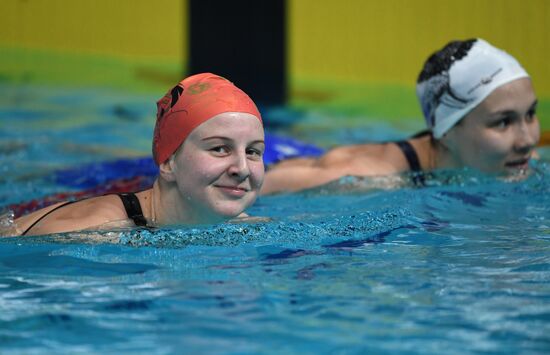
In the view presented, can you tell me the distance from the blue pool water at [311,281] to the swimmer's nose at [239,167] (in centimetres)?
33

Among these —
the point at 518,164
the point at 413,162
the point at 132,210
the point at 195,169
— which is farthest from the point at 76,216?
the point at 518,164

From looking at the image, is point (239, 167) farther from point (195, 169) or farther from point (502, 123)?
point (502, 123)

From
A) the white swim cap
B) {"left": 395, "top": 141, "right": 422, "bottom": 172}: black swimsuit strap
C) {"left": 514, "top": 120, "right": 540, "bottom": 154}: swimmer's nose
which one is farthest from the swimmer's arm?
{"left": 514, "top": 120, "right": 540, "bottom": 154}: swimmer's nose

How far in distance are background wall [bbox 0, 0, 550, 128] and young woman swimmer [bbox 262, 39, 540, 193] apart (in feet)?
15.1

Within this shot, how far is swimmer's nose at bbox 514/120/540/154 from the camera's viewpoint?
17.6 ft

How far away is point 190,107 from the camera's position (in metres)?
4.02

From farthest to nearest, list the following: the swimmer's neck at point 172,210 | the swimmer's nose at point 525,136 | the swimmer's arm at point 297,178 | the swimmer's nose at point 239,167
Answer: the swimmer's arm at point 297,178 → the swimmer's nose at point 525,136 → the swimmer's neck at point 172,210 → the swimmer's nose at point 239,167

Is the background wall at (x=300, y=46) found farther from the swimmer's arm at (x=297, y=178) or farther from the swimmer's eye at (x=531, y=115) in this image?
the swimmer's eye at (x=531, y=115)

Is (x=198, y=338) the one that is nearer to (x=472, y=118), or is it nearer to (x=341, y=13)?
(x=472, y=118)

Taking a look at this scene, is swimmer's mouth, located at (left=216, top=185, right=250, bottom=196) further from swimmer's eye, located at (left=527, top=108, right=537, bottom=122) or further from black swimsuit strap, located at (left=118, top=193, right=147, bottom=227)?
swimmer's eye, located at (left=527, top=108, right=537, bottom=122)

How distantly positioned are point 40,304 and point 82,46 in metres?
7.75

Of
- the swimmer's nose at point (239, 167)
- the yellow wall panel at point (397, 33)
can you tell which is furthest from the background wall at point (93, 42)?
the swimmer's nose at point (239, 167)

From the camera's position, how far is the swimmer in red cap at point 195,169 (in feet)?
12.9

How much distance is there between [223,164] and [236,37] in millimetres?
7057
